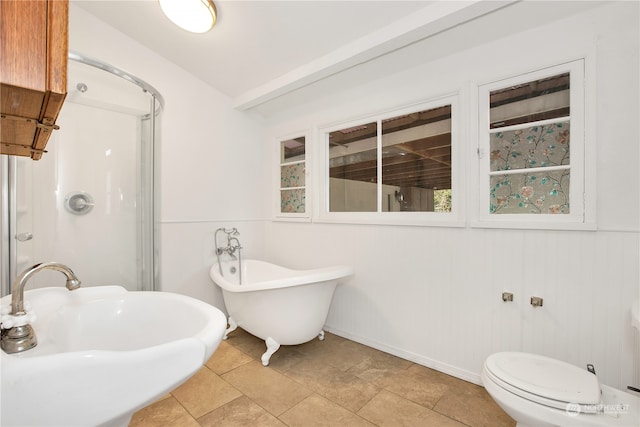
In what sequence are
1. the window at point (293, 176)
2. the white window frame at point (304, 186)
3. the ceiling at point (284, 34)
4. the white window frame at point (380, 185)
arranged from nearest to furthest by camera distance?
the ceiling at point (284, 34)
the white window frame at point (380, 185)
the white window frame at point (304, 186)
the window at point (293, 176)

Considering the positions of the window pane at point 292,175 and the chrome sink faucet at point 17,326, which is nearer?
the chrome sink faucet at point 17,326

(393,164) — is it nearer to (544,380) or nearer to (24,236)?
(544,380)

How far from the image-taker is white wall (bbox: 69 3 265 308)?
7.98 feet

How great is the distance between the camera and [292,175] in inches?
124

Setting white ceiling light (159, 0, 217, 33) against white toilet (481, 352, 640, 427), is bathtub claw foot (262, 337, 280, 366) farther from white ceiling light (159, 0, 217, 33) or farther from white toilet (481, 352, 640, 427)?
white ceiling light (159, 0, 217, 33)

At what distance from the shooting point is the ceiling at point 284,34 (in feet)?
5.73

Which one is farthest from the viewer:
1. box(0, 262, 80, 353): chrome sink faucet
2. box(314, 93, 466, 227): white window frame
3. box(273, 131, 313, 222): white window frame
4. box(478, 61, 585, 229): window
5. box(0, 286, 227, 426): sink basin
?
box(273, 131, 313, 222): white window frame

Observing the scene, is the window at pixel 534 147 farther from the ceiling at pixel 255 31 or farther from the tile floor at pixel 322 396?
the tile floor at pixel 322 396

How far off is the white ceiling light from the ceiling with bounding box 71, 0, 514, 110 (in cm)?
10

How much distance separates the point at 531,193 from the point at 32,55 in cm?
218

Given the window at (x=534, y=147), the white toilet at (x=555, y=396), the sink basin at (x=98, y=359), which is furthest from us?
the window at (x=534, y=147)

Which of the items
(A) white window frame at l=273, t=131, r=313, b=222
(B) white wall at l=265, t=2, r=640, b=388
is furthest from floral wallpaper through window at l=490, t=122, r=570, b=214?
(A) white window frame at l=273, t=131, r=313, b=222

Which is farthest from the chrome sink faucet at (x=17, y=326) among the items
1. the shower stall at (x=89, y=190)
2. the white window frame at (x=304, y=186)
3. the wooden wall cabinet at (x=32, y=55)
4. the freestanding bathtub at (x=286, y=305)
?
the white window frame at (x=304, y=186)

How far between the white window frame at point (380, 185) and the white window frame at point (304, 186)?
0.32ft
